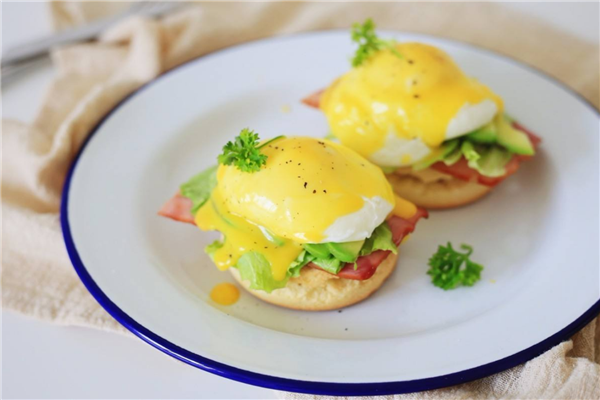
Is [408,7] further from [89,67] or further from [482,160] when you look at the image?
[89,67]

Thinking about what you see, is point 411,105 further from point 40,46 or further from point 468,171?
point 40,46

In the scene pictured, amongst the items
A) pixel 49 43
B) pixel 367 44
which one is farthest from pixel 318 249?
pixel 49 43

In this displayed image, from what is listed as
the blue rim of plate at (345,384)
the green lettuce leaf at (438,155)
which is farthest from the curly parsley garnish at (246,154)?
the green lettuce leaf at (438,155)

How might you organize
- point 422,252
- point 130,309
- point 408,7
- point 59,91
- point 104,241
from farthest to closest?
point 408,7 < point 59,91 < point 422,252 < point 104,241 < point 130,309

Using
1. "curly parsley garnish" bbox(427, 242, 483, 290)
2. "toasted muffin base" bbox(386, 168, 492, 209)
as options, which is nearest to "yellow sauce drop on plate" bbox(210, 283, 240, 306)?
"curly parsley garnish" bbox(427, 242, 483, 290)

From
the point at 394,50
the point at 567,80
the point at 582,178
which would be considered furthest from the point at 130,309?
the point at 567,80

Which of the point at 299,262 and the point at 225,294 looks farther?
the point at 225,294

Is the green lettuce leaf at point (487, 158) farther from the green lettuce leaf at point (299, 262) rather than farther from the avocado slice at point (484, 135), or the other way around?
the green lettuce leaf at point (299, 262)
